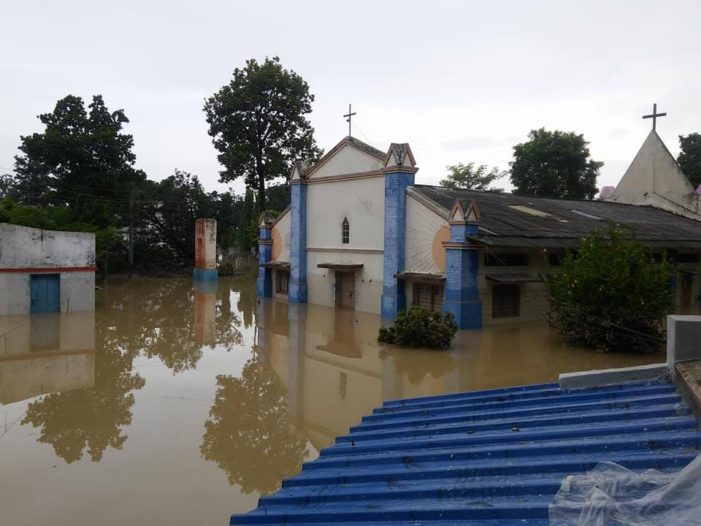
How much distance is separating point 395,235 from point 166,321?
31.0ft

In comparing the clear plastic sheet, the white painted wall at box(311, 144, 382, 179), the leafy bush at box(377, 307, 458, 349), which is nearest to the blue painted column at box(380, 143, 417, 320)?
the white painted wall at box(311, 144, 382, 179)

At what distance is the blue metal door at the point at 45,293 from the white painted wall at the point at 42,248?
23.7 inches

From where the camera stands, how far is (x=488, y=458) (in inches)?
186

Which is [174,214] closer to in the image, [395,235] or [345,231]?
[345,231]

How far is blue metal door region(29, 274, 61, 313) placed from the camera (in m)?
21.8

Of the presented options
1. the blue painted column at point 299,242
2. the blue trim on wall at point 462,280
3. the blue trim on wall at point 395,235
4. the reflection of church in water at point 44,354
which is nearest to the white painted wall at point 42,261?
the reflection of church in water at point 44,354

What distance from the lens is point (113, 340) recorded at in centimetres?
1775

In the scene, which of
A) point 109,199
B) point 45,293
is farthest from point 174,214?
point 45,293

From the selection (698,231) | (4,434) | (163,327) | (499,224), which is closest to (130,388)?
(4,434)

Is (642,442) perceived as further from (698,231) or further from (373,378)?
(698,231)

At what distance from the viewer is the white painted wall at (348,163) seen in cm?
2253

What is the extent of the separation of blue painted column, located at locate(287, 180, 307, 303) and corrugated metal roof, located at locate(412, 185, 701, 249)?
614 cm

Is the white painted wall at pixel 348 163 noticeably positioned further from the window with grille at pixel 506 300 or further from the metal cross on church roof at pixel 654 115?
the metal cross on church roof at pixel 654 115

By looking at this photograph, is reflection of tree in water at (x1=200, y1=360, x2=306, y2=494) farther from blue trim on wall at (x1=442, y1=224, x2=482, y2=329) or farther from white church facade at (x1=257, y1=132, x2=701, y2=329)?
white church facade at (x1=257, y1=132, x2=701, y2=329)
